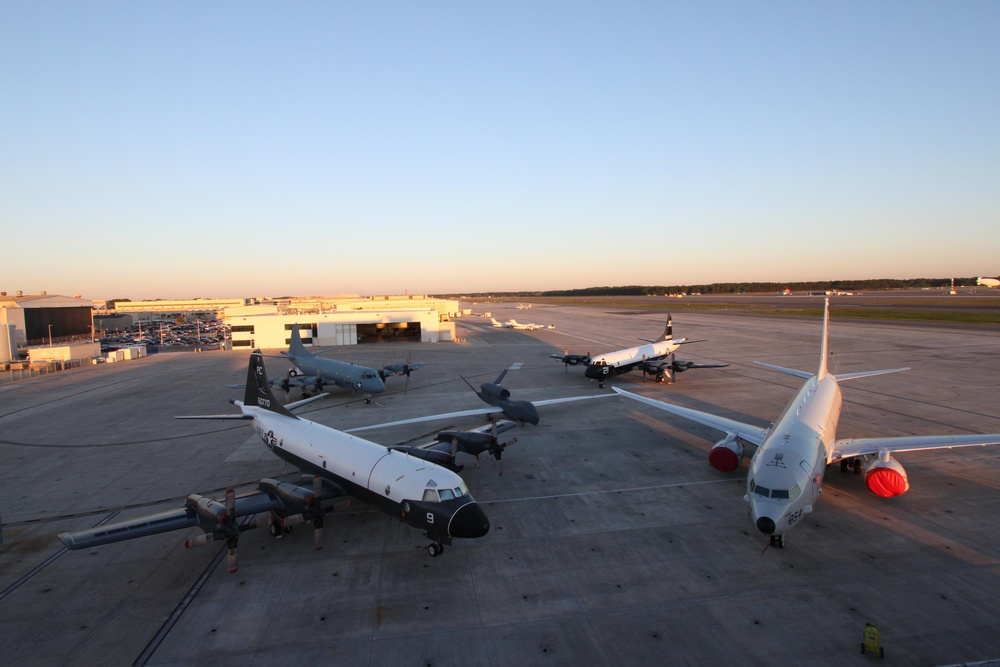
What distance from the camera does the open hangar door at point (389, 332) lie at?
87812 millimetres

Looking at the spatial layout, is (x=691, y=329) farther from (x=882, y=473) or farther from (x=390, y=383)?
(x=882, y=473)

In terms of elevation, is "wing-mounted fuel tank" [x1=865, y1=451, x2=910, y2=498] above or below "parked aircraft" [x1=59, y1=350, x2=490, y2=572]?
below

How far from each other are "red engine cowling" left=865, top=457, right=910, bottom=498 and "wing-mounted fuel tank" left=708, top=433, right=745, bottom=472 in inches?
179

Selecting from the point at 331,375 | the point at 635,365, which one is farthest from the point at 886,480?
the point at 331,375

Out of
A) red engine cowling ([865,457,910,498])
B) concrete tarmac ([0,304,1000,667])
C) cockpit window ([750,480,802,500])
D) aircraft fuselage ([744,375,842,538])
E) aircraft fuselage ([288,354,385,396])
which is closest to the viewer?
concrete tarmac ([0,304,1000,667])

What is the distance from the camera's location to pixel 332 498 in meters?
17.4

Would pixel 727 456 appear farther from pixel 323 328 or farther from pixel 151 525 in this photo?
pixel 323 328

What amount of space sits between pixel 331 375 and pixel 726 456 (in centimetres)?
2978

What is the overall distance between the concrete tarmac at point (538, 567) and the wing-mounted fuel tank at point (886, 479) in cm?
48

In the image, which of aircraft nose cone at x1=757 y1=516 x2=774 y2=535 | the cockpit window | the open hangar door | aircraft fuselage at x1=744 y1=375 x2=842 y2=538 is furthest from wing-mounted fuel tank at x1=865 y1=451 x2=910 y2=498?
the open hangar door

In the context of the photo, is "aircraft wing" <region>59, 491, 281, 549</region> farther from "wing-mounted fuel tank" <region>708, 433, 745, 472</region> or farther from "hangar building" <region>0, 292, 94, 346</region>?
"hangar building" <region>0, 292, 94, 346</region>

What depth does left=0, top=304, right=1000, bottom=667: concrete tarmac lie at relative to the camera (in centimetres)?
1175

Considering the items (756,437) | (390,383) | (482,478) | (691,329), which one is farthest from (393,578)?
(691,329)

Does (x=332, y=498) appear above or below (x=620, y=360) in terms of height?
below
